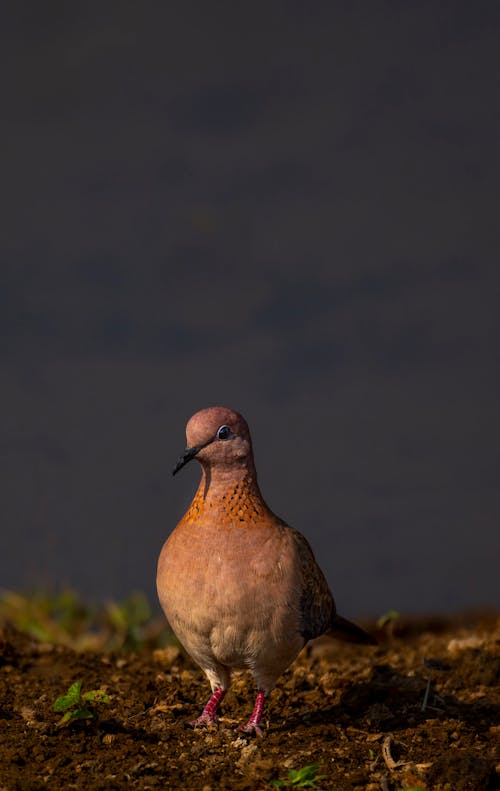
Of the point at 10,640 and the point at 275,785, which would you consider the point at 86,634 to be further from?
the point at 275,785

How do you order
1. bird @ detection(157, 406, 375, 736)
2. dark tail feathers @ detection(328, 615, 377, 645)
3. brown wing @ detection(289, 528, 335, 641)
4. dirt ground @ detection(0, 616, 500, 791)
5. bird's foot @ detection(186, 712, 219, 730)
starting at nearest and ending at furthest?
dirt ground @ detection(0, 616, 500, 791) → bird @ detection(157, 406, 375, 736) → brown wing @ detection(289, 528, 335, 641) → bird's foot @ detection(186, 712, 219, 730) → dark tail feathers @ detection(328, 615, 377, 645)

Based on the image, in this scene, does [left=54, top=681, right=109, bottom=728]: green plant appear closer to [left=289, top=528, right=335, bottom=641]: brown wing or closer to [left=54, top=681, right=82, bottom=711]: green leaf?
[left=54, top=681, right=82, bottom=711]: green leaf

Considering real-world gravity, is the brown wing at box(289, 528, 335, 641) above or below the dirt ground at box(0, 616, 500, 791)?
above

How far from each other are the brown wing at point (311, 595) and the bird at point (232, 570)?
0.4 inches

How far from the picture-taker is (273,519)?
5.55 meters

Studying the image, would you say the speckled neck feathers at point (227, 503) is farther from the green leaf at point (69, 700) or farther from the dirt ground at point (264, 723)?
the dirt ground at point (264, 723)

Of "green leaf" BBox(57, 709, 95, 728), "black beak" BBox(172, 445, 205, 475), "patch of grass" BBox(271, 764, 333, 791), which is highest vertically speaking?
"black beak" BBox(172, 445, 205, 475)

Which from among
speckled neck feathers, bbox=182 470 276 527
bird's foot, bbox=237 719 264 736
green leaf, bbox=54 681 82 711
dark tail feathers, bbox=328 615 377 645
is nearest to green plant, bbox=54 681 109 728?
green leaf, bbox=54 681 82 711

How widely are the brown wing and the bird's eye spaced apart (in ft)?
2.30

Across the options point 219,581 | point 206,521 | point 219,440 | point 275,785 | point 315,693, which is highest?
point 219,440

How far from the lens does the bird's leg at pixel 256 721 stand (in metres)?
5.57

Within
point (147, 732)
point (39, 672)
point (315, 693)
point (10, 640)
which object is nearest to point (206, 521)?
point (147, 732)

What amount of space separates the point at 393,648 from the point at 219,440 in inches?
163

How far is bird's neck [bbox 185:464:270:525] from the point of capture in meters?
5.35
